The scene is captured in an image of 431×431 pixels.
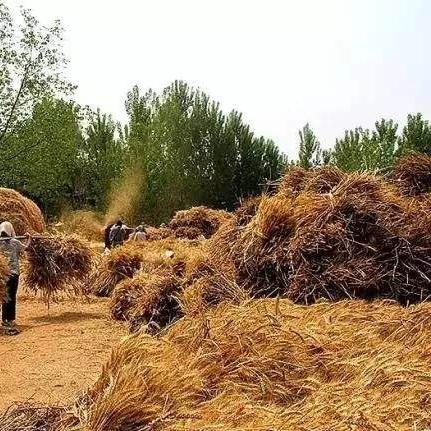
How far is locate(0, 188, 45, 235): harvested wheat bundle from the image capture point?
19344 mm

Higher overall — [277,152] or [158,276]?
[277,152]

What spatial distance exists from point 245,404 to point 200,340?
898mm

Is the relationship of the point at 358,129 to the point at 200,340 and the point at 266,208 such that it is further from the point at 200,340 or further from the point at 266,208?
the point at 200,340

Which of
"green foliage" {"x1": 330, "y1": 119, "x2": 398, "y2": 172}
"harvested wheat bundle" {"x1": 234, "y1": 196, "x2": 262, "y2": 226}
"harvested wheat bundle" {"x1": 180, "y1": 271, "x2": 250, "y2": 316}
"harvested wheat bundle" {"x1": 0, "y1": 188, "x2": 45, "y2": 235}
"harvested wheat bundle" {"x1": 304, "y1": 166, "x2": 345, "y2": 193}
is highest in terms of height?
"green foliage" {"x1": 330, "y1": 119, "x2": 398, "y2": 172}

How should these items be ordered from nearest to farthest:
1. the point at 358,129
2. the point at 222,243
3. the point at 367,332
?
the point at 367,332, the point at 222,243, the point at 358,129

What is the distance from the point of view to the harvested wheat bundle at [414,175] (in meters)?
8.70

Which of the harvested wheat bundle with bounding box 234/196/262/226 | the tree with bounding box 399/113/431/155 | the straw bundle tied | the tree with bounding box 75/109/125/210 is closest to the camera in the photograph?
the harvested wheat bundle with bounding box 234/196/262/226

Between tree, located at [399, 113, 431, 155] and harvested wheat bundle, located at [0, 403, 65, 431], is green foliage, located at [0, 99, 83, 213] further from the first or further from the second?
harvested wheat bundle, located at [0, 403, 65, 431]

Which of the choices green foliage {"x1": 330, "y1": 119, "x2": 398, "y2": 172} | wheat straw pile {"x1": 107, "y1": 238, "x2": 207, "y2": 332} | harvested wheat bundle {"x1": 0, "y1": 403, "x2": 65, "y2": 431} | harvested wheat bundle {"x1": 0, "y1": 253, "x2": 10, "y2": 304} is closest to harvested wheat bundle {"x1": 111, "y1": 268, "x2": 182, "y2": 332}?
wheat straw pile {"x1": 107, "y1": 238, "x2": 207, "y2": 332}

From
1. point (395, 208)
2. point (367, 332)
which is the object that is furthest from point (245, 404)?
point (395, 208)

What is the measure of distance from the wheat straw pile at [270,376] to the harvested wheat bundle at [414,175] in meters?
4.00

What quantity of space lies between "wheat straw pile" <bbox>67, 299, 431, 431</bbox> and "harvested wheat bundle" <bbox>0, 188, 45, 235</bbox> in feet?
50.7

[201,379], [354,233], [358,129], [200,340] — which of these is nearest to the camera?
[201,379]

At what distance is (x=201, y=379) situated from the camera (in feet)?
11.9
